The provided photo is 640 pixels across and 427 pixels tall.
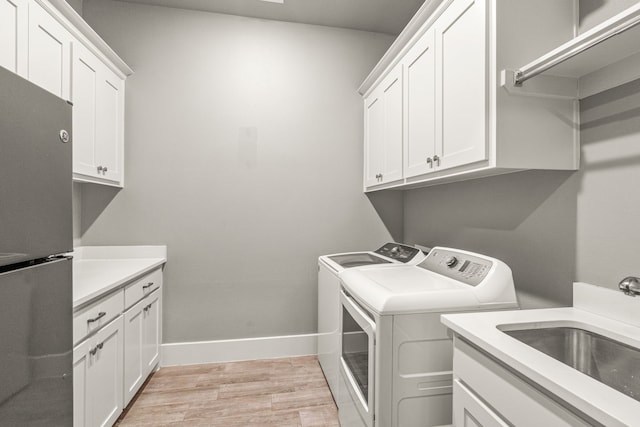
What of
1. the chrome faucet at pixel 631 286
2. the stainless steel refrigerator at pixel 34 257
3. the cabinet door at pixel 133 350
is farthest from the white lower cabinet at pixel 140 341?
the chrome faucet at pixel 631 286

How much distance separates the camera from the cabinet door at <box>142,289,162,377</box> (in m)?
2.09

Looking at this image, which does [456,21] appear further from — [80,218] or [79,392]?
[80,218]

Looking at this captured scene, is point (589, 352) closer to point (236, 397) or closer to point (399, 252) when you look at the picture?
point (399, 252)

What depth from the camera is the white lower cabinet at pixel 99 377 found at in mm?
1322

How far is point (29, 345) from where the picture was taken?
0.75 meters

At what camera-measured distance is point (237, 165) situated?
8.42ft

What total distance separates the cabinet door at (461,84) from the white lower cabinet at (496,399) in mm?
747

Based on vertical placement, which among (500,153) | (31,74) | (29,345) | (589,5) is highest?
(589,5)

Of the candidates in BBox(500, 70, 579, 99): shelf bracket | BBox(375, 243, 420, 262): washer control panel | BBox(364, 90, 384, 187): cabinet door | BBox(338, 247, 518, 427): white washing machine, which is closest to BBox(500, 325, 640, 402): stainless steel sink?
BBox(338, 247, 518, 427): white washing machine

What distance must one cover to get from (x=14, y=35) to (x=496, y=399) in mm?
2210

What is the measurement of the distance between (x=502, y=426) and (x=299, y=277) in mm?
1955

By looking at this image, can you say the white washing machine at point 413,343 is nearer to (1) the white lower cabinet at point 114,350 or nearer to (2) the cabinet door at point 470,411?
(2) the cabinet door at point 470,411

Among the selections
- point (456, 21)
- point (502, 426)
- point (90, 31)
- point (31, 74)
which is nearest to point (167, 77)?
point (90, 31)

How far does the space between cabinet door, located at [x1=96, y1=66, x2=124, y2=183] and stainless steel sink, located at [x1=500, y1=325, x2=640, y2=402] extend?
95.7 inches
